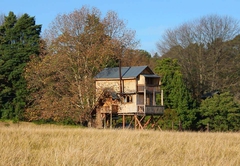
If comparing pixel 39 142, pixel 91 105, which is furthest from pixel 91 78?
pixel 39 142

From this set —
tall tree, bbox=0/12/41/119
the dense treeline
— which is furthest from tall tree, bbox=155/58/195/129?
tall tree, bbox=0/12/41/119

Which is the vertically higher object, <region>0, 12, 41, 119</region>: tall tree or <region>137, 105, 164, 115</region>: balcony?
<region>0, 12, 41, 119</region>: tall tree

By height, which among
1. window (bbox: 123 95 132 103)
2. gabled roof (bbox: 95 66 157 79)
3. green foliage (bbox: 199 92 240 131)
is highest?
gabled roof (bbox: 95 66 157 79)

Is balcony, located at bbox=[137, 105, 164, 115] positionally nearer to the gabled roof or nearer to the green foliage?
the gabled roof

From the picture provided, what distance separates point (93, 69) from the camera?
37.2 metres

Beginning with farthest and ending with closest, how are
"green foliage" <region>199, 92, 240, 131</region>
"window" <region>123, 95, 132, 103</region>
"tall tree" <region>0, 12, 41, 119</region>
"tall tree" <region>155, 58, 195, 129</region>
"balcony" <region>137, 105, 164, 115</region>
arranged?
"tall tree" <region>0, 12, 41, 119</region>, "tall tree" <region>155, 58, 195, 129</region>, "green foliage" <region>199, 92, 240, 131</region>, "window" <region>123, 95, 132, 103</region>, "balcony" <region>137, 105, 164, 115</region>

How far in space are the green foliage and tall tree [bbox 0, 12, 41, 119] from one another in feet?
58.7

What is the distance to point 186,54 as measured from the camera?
1917 inches

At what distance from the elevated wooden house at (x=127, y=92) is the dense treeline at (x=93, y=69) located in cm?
97

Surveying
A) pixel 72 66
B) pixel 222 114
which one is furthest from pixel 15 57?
pixel 222 114

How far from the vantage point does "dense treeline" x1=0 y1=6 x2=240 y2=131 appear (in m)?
35.8

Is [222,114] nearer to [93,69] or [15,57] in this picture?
[93,69]

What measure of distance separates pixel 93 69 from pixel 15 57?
11.1 meters

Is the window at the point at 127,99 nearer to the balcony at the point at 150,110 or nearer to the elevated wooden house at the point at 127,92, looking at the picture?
the elevated wooden house at the point at 127,92
